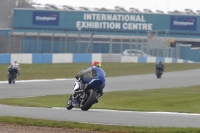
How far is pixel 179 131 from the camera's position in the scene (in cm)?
1162

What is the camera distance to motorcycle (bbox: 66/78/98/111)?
1669 centimetres

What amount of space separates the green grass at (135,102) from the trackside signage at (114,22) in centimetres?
4891

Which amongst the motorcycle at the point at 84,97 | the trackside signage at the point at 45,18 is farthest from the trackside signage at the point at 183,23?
the motorcycle at the point at 84,97

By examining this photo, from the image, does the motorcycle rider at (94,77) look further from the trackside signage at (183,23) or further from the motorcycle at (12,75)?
the trackside signage at (183,23)

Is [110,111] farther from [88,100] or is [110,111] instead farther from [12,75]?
[12,75]

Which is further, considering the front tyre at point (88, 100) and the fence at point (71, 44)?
the fence at point (71, 44)

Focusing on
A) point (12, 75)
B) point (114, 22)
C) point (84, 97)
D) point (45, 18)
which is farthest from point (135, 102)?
point (45, 18)

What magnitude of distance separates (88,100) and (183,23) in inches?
2340

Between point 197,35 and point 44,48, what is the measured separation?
100 feet

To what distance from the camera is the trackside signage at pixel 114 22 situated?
7406cm

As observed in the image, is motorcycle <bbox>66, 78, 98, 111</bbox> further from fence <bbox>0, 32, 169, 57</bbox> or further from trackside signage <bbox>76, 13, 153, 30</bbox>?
trackside signage <bbox>76, 13, 153, 30</bbox>

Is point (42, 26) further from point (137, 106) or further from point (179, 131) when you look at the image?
point (179, 131)

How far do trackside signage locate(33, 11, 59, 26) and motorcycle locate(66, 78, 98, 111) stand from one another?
56.8 meters

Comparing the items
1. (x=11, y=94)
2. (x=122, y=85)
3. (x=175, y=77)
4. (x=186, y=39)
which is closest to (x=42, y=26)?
(x=186, y=39)
